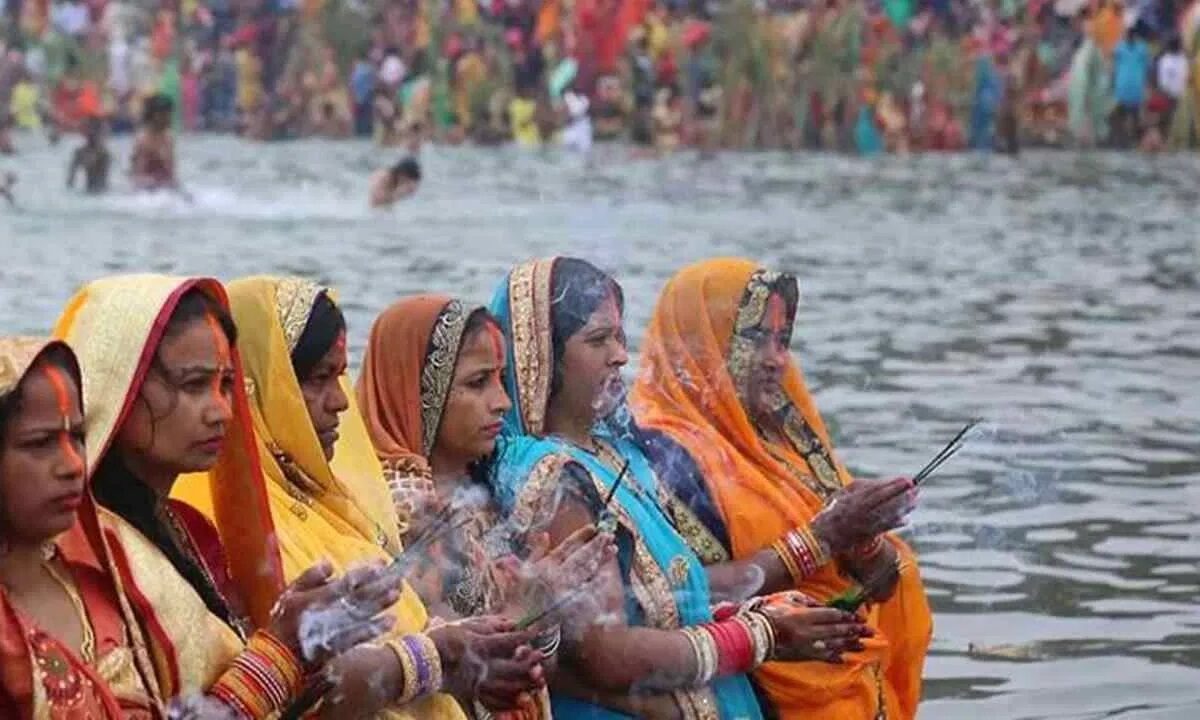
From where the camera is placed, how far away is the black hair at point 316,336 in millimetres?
4867

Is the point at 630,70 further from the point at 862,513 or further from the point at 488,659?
the point at 488,659

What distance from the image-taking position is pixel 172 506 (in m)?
4.47

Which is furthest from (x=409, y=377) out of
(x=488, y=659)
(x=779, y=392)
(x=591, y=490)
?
(x=779, y=392)

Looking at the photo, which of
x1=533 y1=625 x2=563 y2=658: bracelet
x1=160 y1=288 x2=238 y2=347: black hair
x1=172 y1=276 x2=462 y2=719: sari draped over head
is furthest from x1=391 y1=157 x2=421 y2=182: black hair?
x1=160 y1=288 x2=238 y2=347: black hair

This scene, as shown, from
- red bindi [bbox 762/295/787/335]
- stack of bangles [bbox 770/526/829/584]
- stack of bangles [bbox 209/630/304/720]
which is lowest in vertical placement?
stack of bangles [bbox 770/526/829/584]

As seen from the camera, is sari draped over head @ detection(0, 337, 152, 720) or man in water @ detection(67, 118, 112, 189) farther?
man in water @ detection(67, 118, 112, 189)

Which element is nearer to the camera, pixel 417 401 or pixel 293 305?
pixel 293 305

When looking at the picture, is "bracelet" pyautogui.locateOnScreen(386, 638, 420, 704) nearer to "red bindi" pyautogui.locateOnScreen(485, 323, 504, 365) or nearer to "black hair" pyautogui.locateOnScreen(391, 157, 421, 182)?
"red bindi" pyautogui.locateOnScreen(485, 323, 504, 365)

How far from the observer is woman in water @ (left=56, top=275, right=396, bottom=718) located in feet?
13.8

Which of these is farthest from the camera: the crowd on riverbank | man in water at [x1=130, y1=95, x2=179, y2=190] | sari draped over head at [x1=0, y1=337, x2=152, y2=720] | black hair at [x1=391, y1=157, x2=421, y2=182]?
the crowd on riverbank

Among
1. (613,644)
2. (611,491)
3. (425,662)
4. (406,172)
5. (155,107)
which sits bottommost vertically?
(406,172)

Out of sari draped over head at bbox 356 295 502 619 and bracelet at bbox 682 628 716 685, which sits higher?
sari draped over head at bbox 356 295 502 619

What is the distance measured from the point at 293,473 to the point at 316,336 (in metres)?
0.23

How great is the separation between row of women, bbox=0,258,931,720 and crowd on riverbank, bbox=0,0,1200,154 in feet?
76.0
